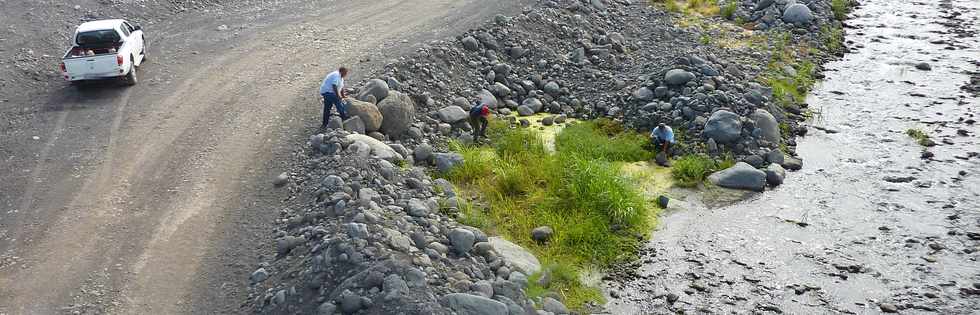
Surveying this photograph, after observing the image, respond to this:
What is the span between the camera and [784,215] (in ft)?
59.9

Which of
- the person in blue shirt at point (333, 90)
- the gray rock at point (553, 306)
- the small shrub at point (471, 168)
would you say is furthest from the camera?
the small shrub at point (471, 168)

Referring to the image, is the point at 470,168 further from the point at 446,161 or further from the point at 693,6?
the point at 693,6

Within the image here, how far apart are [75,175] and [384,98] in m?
6.78

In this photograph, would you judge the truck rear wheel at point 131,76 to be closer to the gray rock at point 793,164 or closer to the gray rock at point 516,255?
the gray rock at point 516,255

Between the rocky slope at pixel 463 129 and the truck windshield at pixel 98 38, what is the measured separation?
22.9ft

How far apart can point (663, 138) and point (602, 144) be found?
151cm

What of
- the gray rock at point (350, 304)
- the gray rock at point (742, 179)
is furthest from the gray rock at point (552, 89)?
the gray rock at point (350, 304)

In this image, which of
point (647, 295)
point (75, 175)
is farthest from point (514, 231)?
point (75, 175)

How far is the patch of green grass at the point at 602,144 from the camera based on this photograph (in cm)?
2073

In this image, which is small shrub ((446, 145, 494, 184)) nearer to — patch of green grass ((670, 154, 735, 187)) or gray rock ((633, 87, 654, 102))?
patch of green grass ((670, 154, 735, 187))

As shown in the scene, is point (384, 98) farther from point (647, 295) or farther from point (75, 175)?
point (647, 295)

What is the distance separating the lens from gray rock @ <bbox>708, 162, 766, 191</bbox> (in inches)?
764

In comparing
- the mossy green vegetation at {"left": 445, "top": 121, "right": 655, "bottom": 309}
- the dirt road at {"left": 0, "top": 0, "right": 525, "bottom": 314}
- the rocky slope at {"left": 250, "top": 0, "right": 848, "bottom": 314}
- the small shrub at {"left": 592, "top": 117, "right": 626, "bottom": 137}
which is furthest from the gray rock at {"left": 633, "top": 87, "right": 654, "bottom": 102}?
the dirt road at {"left": 0, "top": 0, "right": 525, "bottom": 314}

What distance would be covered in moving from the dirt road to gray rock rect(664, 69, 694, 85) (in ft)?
22.1
